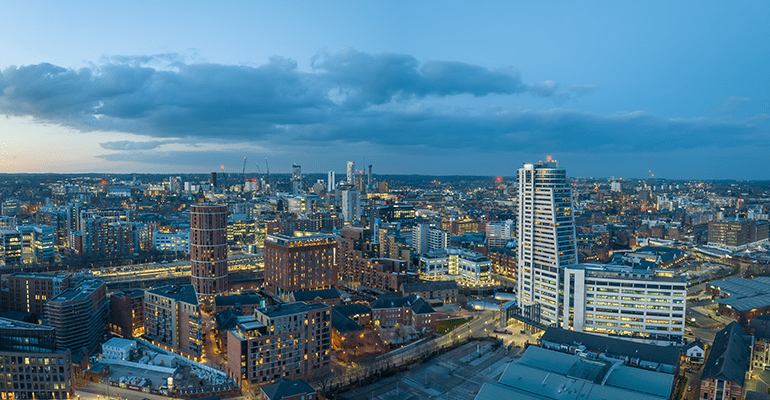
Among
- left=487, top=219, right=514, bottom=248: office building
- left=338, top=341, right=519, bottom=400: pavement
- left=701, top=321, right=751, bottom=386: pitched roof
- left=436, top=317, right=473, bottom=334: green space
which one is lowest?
Answer: left=436, top=317, right=473, bottom=334: green space

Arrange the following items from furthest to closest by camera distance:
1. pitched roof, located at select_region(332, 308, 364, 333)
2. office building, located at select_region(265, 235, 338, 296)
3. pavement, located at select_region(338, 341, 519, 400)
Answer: office building, located at select_region(265, 235, 338, 296)
pitched roof, located at select_region(332, 308, 364, 333)
pavement, located at select_region(338, 341, 519, 400)

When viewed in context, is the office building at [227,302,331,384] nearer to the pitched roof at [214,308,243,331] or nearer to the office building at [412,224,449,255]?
the pitched roof at [214,308,243,331]

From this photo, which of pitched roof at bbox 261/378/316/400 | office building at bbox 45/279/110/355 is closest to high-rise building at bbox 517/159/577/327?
pitched roof at bbox 261/378/316/400

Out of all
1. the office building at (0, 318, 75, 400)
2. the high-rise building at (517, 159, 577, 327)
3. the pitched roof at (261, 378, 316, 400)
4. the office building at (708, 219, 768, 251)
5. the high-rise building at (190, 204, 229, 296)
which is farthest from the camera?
the office building at (708, 219, 768, 251)

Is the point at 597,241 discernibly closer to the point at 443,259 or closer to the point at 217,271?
the point at 443,259

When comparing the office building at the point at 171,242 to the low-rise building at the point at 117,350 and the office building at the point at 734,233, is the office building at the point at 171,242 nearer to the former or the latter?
the low-rise building at the point at 117,350

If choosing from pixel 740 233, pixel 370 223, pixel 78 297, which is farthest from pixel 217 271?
pixel 740 233

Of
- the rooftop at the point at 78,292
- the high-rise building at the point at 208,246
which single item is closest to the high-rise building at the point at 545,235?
the high-rise building at the point at 208,246
